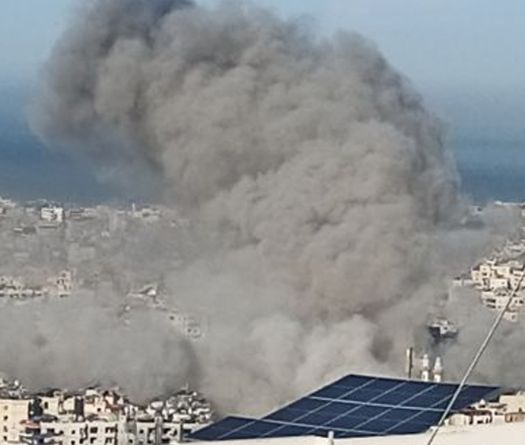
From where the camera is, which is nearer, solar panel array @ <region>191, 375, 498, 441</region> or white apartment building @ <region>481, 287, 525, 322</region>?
solar panel array @ <region>191, 375, 498, 441</region>

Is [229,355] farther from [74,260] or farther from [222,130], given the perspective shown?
[74,260]

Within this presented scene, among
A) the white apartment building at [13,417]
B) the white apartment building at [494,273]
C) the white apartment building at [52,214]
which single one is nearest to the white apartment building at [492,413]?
the white apartment building at [13,417]

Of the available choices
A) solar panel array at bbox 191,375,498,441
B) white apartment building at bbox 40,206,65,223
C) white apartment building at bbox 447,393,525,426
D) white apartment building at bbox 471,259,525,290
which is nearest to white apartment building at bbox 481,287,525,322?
white apartment building at bbox 471,259,525,290

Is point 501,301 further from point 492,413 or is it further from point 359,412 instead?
point 359,412

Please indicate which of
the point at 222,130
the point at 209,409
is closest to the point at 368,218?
the point at 222,130

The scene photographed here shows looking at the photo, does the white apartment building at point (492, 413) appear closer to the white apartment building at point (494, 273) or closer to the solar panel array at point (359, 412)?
the solar panel array at point (359, 412)

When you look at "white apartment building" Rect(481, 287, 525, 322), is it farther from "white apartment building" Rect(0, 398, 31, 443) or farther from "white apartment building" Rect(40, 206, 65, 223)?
"white apartment building" Rect(40, 206, 65, 223)

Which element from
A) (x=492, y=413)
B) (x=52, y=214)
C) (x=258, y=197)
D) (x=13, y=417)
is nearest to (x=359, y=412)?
(x=492, y=413)
